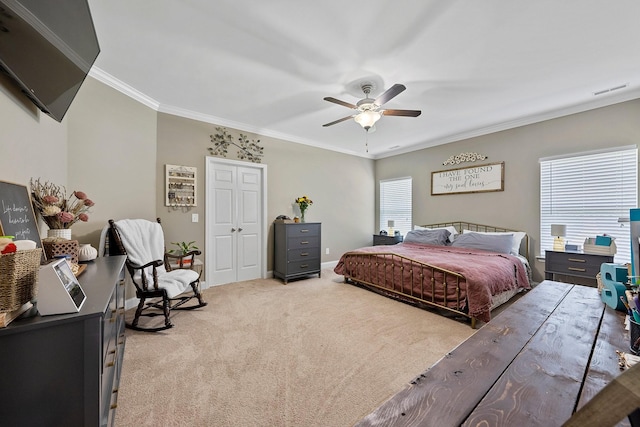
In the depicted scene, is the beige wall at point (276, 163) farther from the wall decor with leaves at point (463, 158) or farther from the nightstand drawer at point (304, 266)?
the nightstand drawer at point (304, 266)

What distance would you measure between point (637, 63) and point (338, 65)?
291 cm

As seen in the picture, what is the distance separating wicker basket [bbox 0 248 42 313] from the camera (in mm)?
828

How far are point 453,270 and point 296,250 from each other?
2442mm

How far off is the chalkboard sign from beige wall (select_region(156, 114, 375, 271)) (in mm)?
1986

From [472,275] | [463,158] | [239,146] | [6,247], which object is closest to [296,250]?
[239,146]

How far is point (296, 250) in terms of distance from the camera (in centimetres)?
440

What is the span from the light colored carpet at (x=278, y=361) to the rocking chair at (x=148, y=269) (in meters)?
0.25

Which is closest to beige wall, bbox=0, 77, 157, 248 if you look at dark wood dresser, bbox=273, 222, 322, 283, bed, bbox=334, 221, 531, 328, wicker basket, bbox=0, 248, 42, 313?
wicker basket, bbox=0, 248, 42, 313

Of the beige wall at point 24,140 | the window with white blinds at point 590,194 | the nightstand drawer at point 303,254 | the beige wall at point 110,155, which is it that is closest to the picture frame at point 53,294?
the beige wall at point 24,140

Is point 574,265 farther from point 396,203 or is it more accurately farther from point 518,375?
point 518,375

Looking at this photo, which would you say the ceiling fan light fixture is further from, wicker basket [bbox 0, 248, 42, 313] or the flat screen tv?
wicker basket [bbox 0, 248, 42, 313]

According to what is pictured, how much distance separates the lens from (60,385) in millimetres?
893

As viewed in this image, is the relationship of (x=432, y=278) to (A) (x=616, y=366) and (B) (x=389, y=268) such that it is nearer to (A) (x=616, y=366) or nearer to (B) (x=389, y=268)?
(B) (x=389, y=268)

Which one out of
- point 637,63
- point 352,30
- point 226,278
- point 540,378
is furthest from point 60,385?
point 637,63
